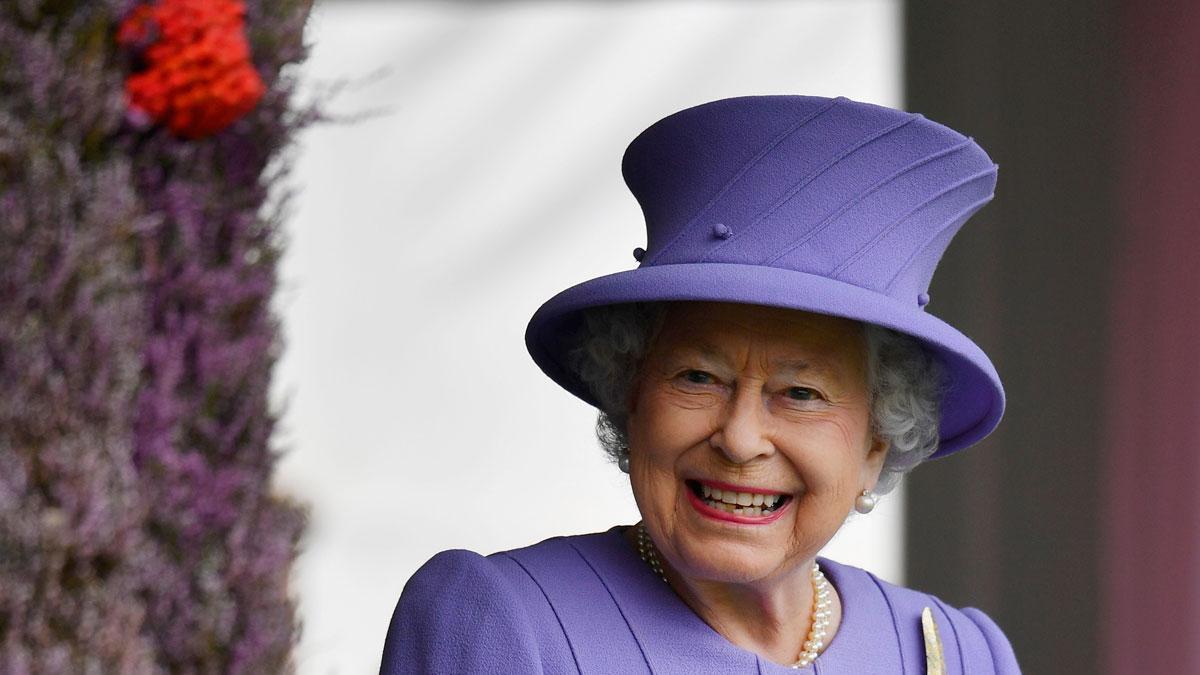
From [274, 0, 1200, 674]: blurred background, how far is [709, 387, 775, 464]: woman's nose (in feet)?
9.08

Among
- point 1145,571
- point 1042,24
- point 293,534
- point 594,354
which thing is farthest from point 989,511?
point 594,354

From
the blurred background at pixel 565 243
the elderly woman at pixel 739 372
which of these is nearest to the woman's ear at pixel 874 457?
the elderly woman at pixel 739 372

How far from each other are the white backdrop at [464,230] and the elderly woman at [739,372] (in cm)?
264

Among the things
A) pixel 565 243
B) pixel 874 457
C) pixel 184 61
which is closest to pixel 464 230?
pixel 565 243

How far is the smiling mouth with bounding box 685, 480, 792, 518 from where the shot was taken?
6.31 ft

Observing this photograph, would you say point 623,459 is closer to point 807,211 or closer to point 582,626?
point 582,626

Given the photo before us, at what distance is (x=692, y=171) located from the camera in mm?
1979

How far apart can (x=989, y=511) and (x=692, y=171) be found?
136 inches

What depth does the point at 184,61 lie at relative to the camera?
105 inches

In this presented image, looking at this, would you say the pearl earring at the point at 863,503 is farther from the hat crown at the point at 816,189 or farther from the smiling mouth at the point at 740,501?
the hat crown at the point at 816,189

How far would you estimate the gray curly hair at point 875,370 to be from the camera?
6.68ft

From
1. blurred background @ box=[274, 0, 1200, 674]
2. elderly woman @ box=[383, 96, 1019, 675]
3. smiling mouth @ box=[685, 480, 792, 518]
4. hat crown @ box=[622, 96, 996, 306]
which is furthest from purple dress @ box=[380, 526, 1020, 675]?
blurred background @ box=[274, 0, 1200, 674]

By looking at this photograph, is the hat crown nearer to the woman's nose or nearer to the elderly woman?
the elderly woman

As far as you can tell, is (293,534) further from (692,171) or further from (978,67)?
(978,67)
